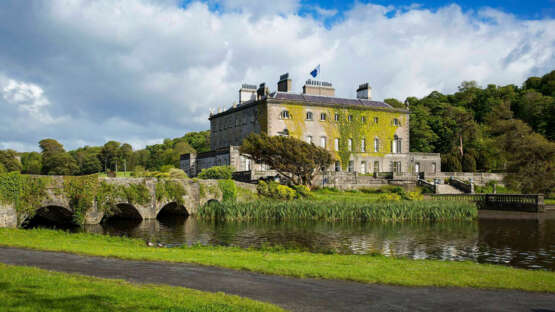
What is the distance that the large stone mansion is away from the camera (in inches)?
2377

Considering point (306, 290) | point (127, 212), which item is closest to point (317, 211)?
point (127, 212)

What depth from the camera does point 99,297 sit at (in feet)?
28.3

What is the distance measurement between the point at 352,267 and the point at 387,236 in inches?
526

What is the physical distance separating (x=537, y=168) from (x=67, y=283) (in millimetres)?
49405

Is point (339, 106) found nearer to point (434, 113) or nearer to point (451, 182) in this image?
point (451, 182)

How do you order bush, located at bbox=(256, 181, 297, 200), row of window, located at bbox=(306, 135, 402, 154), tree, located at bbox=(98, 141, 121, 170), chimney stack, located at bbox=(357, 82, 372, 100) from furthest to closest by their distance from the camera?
tree, located at bbox=(98, 141, 121, 170)
chimney stack, located at bbox=(357, 82, 372, 100)
row of window, located at bbox=(306, 135, 402, 154)
bush, located at bbox=(256, 181, 297, 200)

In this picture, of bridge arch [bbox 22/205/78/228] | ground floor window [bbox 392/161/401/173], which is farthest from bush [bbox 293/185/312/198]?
ground floor window [bbox 392/161/401/173]

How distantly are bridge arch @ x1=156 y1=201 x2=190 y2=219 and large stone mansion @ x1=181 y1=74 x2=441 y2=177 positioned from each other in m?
18.1

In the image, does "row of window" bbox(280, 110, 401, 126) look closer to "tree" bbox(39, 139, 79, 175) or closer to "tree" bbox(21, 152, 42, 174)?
"tree" bbox(39, 139, 79, 175)

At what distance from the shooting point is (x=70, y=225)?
30.3 m

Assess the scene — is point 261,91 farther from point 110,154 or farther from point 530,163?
point 110,154

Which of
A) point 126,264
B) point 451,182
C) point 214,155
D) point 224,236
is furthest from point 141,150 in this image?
point 126,264

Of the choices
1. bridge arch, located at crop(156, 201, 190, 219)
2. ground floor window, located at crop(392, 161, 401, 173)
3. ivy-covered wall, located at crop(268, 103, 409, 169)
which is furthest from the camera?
ground floor window, located at crop(392, 161, 401, 173)

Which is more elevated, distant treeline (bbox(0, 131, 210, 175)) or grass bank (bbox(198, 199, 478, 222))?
distant treeline (bbox(0, 131, 210, 175))
